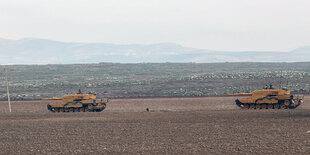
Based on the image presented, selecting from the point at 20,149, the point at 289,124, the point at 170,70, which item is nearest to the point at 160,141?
the point at 20,149

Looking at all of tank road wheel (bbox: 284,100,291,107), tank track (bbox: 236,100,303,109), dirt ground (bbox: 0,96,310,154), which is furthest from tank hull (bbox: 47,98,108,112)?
tank road wheel (bbox: 284,100,291,107)

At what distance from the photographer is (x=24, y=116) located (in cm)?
3791

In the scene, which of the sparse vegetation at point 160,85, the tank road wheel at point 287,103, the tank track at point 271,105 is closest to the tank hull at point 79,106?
the tank track at point 271,105

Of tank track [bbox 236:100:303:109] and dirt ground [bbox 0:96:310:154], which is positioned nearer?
dirt ground [bbox 0:96:310:154]

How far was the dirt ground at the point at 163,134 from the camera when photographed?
21.0 m

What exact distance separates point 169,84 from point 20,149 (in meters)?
54.5

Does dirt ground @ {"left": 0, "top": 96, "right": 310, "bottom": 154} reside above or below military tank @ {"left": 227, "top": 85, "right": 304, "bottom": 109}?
below

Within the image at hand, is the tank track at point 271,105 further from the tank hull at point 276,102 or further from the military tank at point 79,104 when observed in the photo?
the military tank at point 79,104

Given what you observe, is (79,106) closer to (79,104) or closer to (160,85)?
(79,104)

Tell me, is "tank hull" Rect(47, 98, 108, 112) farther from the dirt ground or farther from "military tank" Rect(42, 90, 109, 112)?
the dirt ground

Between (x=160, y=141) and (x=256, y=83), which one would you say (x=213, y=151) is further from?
(x=256, y=83)

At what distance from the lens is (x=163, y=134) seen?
83.1 feet

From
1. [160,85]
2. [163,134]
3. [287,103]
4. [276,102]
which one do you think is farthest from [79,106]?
[160,85]

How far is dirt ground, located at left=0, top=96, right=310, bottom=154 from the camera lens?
21.0 metres
